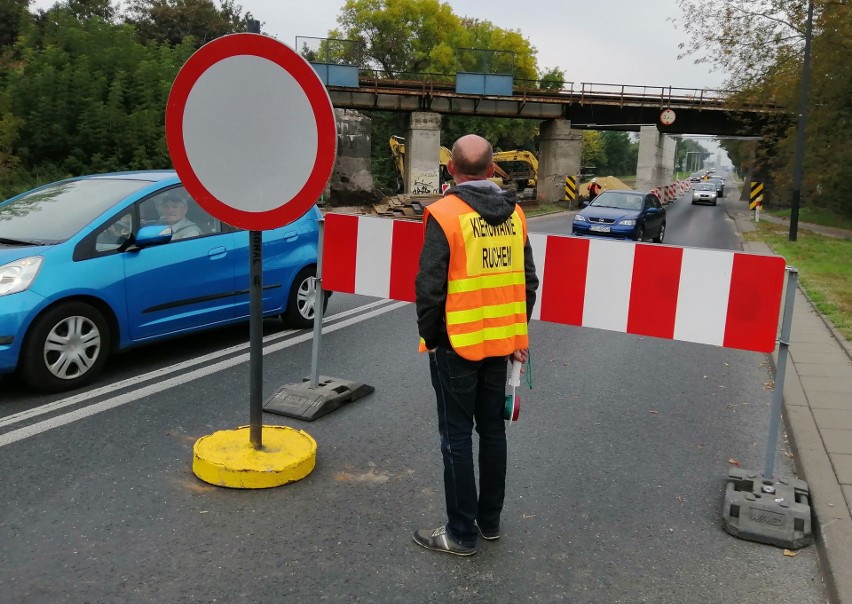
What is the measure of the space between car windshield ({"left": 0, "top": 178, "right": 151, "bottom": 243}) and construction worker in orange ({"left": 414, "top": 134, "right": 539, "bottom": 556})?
12.7ft

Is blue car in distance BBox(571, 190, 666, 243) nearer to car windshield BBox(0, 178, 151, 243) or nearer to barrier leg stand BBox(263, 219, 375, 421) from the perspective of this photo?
car windshield BBox(0, 178, 151, 243)

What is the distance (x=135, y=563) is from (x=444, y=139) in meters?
62.5

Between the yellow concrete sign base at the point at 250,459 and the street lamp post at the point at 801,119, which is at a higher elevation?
the street lamp post at the point at 801,119

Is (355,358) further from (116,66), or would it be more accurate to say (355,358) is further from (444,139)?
(444,139)

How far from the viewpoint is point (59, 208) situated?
638 centimetres

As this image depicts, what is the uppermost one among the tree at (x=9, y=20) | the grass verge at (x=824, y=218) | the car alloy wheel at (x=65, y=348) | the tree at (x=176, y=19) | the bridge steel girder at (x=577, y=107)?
the tree at (x=176, y=19)

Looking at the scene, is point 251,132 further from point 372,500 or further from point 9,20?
point 9,20

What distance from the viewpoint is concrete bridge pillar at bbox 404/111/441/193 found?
41125 mm

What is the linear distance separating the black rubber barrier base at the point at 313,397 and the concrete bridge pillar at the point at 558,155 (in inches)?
1587

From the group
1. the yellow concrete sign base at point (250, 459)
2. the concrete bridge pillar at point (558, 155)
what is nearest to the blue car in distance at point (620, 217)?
the yellow concrete sign base at point (250, 459)

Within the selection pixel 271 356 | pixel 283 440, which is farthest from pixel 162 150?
pixel 283 440

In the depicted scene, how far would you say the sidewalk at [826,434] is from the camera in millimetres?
3566

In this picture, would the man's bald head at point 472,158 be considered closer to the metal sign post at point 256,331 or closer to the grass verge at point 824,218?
the metal sign post at point 256,331

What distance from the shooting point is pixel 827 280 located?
13805 mm
